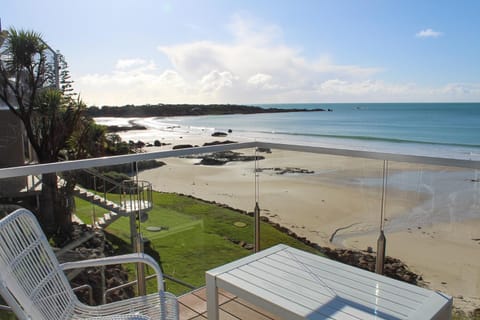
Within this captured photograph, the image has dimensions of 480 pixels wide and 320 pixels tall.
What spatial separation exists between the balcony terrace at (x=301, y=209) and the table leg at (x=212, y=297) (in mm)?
508

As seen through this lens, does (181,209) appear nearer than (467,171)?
No

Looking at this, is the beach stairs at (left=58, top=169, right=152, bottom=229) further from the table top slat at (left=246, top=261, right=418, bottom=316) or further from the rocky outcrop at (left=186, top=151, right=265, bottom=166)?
the table top slat at (left=246, top=261, right=418, bottom=316)

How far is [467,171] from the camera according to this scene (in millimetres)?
2191

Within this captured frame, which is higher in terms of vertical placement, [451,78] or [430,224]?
[451,78]

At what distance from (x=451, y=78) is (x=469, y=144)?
10.4 m

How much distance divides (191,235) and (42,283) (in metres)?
1.39

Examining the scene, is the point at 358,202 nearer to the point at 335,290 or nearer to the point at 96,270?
the point at 335,290

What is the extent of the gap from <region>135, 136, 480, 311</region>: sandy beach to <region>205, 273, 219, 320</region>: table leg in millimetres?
1003

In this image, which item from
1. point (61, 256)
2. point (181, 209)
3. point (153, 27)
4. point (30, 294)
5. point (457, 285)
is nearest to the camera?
point (30, 294)

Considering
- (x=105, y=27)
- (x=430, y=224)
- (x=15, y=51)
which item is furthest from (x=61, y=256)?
(x=105, y=27)

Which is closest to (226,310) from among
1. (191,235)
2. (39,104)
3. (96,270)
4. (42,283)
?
(191,235)

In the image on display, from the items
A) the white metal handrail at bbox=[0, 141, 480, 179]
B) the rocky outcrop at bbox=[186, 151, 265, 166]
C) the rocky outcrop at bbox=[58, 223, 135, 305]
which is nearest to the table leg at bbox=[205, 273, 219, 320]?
the rocky outcrop at bbox=[58, 223, 135, 305]

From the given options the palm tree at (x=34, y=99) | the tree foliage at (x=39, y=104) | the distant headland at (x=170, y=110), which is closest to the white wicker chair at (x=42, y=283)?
the tree foliage at (x=39, y=104)

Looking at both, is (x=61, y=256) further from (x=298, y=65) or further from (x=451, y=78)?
(x=451, y=78)
